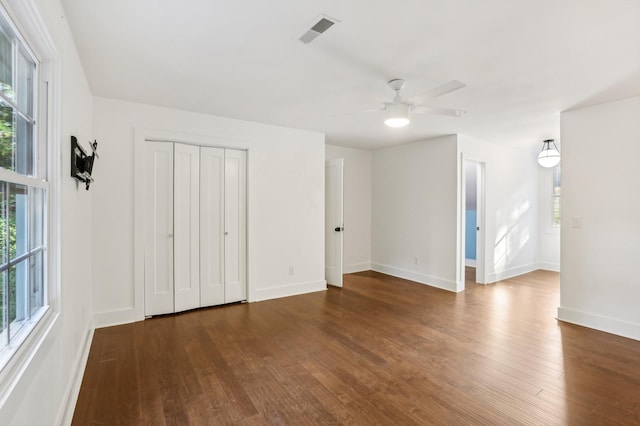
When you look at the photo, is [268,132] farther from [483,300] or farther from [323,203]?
[483,300]

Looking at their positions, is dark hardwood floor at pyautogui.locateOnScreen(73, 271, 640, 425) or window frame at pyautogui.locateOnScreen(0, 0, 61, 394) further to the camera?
dark hardwood floor at pyautogui.locateOnScreen(73, 271, 640, 425)

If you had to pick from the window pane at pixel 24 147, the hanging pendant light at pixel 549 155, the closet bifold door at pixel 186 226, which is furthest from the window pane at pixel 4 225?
the hanging pendant light at pixel 549 155

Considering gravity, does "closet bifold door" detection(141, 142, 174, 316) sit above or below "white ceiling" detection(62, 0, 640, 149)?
below

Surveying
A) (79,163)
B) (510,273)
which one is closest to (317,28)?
(79,163)

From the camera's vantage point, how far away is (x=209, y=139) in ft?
13.1

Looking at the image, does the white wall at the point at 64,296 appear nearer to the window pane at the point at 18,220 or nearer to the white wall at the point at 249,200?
the window pane at the point at 18,220

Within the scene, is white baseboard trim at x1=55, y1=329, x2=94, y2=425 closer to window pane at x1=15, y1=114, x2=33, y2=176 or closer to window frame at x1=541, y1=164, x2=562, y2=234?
window pane at x1=15, y1=114, x2=33, y2=176

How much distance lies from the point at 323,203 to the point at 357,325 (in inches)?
81.3

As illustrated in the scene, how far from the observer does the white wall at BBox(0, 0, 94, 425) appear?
1.30 metres

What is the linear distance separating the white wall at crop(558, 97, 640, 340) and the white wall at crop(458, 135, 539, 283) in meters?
1.61

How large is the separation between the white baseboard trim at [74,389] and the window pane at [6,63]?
5.76 ft

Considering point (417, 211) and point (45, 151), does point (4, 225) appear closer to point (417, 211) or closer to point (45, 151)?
point (45, 151)

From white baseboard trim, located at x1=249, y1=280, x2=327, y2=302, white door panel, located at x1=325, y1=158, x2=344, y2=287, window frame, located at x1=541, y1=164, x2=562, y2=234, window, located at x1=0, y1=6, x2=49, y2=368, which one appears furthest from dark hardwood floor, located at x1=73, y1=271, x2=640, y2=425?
window frame, located at x1=541, y1=164, x2=562, y2=234

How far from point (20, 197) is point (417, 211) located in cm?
516
